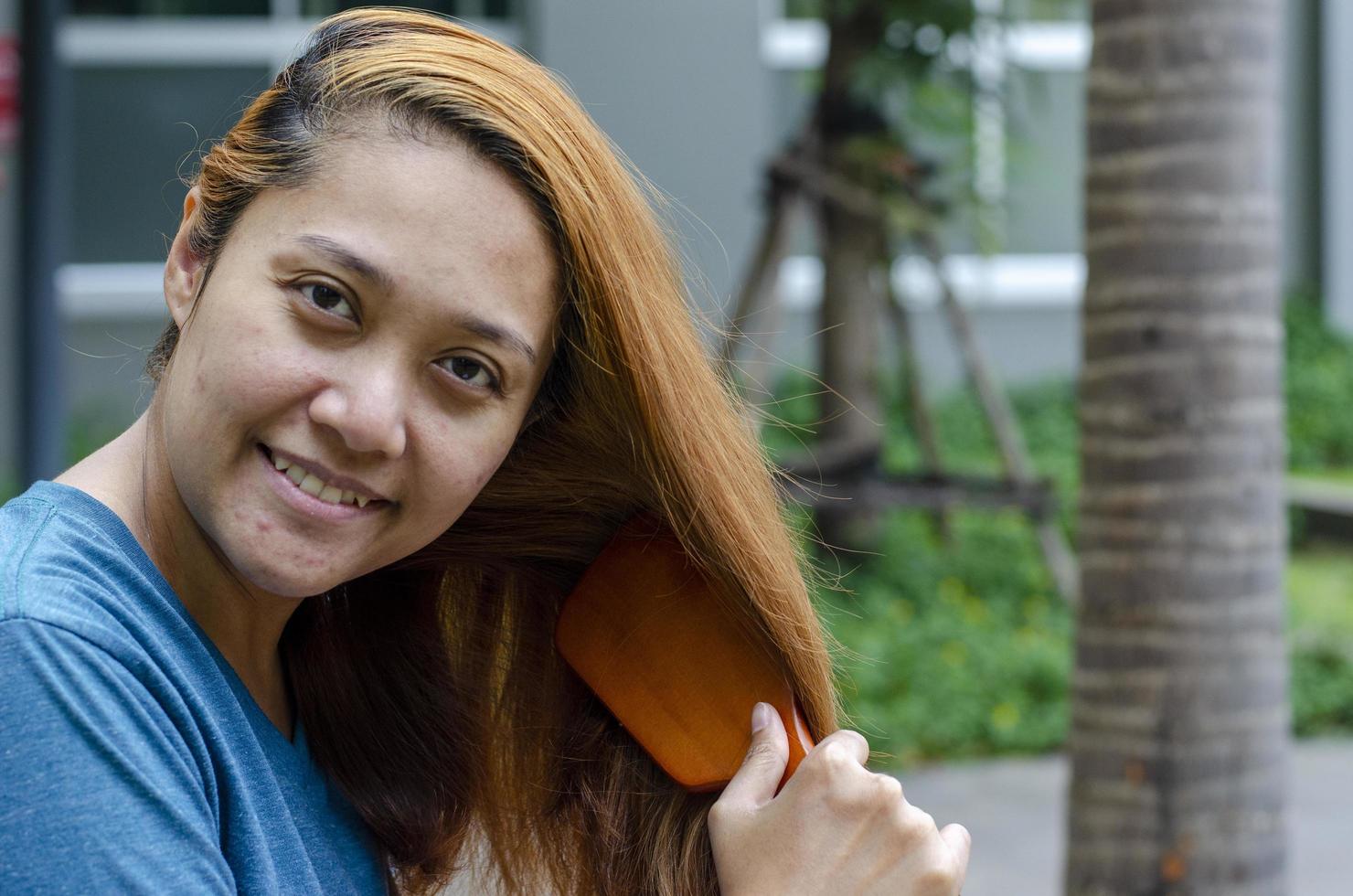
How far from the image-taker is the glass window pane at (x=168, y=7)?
32.1 feet

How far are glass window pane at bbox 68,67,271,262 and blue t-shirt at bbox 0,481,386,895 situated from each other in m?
9.12

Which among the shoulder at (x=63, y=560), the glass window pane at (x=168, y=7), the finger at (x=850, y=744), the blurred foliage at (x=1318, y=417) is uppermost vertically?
the glass window pane at (x=168, y=7)

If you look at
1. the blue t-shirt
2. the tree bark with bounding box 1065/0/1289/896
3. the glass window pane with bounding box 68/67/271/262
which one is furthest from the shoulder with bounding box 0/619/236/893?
the glass window pane with bounding box 68/67/271/262

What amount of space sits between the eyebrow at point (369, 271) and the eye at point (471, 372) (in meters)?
0.03

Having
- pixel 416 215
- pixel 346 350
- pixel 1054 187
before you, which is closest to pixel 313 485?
pixel 346 350

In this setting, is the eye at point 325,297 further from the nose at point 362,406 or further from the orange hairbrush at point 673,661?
the orange hairbrush at point 673,661

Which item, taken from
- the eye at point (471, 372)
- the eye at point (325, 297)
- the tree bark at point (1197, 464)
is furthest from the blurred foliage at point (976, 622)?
the eye at point (325, 297)

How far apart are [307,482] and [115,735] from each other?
28cm

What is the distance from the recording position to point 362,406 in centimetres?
124

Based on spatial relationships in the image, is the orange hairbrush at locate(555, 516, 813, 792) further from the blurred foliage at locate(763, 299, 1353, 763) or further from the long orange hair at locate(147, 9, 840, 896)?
the blurred foliage at locate(763, 299, 1353, 763)

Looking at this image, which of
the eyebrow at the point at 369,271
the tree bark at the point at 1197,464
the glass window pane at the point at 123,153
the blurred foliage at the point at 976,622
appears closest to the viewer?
the eyebrow at the point at 369,271

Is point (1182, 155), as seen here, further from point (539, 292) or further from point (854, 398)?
point (854, 398)

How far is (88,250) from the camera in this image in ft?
32.3

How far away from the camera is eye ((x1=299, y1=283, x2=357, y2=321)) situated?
1.24m
